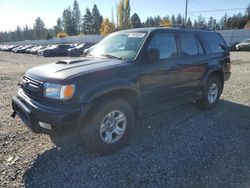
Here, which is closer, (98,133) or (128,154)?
(98,133)

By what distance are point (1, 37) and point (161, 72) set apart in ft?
454

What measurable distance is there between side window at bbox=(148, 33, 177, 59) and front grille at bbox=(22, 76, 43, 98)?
195cm

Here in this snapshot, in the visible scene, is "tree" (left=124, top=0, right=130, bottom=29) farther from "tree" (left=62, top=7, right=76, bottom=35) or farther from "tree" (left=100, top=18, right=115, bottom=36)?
"tree" (left=62, top=7, right=76, bottom=35)

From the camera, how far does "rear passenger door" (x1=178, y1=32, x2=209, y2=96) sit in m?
5.17

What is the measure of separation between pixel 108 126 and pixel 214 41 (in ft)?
12.8

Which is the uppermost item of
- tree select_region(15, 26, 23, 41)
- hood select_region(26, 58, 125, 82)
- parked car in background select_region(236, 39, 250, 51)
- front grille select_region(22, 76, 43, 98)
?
tree select_region(15, 26, 23, 41)

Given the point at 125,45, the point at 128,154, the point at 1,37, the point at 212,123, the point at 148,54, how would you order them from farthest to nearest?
the point at 1,37, the point at 212,123, the point at 125,45, the point at 148,54, the point at 128,154

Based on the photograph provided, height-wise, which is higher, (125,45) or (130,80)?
(125,45)

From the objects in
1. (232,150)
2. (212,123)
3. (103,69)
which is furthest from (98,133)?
(212,123)

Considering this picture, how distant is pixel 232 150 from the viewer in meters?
4.16

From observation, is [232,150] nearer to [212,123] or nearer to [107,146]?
[212,123]

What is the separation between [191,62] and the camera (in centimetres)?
535

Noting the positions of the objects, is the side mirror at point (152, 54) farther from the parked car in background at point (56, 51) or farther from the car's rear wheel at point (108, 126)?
the parked car in background at point (56, 51)

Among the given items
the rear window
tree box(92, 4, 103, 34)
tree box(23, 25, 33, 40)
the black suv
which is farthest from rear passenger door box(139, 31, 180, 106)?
tree box(23, 25, 33, 40)
